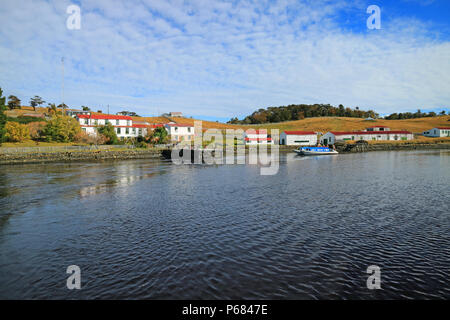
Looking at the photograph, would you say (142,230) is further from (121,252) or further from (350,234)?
(350,234)

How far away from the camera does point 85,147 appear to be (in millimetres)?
73438

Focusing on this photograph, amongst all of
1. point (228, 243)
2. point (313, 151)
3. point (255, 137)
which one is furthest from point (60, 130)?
point (228, 243)

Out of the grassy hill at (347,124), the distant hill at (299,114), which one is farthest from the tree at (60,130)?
the distant hill at (299,114)

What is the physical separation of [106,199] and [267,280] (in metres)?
19.1

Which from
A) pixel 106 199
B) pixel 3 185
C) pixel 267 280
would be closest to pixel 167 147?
pixel 3 185

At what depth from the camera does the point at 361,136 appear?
113 meters

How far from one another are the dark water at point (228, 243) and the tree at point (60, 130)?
5800 cm

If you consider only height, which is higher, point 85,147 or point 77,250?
point 85,147

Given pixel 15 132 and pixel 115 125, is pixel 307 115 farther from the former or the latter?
pixel 15 132

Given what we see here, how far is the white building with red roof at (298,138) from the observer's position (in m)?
106

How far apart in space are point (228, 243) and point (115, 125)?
8812 cm

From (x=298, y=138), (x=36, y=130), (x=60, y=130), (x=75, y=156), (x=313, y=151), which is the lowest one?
(x=75, y=156)

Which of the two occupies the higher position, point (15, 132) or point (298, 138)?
point (15, 132)
